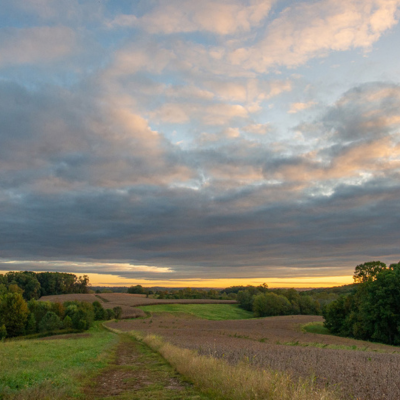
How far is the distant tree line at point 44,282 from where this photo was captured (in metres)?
151

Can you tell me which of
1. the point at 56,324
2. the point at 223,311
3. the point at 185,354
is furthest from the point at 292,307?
the point at 185,354

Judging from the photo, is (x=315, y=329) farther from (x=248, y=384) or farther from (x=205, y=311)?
(x=248, y=384)

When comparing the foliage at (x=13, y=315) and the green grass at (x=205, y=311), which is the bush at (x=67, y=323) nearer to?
the foliage at (x=13, y=315)

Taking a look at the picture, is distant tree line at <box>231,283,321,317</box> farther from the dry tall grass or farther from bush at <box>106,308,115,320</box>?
the dry tall grass

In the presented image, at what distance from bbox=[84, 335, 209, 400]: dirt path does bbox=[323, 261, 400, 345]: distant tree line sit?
48.8m

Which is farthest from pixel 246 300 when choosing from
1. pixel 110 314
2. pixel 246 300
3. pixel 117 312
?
pixel 110 314

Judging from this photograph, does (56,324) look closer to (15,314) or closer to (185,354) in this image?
(15,314)

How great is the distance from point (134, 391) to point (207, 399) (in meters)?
3.49

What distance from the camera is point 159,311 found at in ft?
364

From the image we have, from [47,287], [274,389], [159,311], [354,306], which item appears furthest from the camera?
[47,287]

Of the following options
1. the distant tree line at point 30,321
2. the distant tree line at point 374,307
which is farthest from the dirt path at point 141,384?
the distant tree line at point 30,321

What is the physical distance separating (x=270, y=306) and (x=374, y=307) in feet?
247

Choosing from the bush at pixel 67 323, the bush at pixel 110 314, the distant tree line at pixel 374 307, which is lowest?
the bush at pixel 110 314

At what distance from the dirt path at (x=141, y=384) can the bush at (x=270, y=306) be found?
11453 cm
